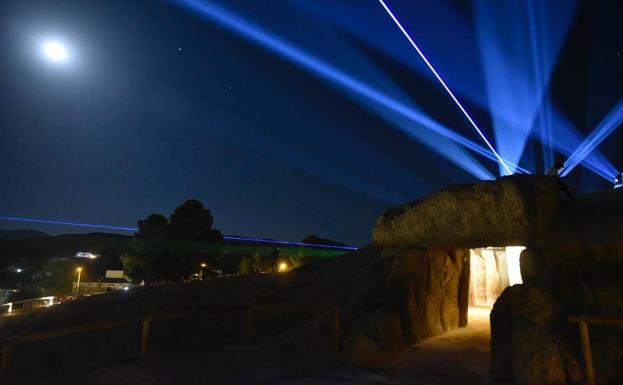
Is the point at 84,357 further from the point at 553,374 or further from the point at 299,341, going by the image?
the point at 553,374

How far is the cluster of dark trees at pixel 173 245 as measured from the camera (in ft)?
119

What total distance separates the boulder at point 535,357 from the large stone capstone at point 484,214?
227 centimetres

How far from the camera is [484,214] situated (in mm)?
9977

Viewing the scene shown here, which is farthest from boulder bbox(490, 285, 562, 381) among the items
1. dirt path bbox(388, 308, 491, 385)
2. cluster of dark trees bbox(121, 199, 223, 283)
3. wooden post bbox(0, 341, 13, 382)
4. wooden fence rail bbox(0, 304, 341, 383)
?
cluster of dark trees bbox(121, 199, 223, 283)

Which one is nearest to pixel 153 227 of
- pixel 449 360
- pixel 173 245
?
pixel 173 245

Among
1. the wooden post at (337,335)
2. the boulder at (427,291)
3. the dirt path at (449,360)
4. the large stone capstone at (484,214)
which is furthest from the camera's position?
the boulder at (427,291)

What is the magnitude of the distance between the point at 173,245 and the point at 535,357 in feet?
114

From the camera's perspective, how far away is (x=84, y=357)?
36.2 ft

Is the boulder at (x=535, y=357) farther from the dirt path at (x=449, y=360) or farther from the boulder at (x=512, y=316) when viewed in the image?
the dirt path at (x=449, y=360)

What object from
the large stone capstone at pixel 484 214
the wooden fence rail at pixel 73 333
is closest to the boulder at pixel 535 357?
the large stone capstone at pixel 484 214

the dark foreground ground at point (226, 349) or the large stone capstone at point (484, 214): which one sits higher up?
the large stone capstone at point (484, 214)

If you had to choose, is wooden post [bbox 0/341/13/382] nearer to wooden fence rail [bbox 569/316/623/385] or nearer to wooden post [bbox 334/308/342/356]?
wooden post [bbox 334/308/342/356]

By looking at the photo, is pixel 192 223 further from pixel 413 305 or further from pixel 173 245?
pixel 413 305

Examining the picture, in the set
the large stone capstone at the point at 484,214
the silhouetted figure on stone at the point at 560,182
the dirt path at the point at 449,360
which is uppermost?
the silhouetted figure on stone at the point at 560,182
